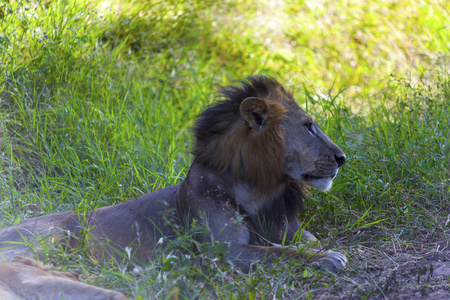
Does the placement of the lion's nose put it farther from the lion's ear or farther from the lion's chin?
the lion's ear

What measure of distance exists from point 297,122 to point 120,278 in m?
1.32

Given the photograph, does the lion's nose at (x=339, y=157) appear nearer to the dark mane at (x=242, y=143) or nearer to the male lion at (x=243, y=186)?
the male lion at (x=243, y=186)

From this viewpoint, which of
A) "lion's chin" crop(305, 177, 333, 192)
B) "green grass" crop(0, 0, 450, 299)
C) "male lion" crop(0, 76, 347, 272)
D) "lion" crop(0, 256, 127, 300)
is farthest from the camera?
"lion's chin" crop(305, 177, 333, 192)

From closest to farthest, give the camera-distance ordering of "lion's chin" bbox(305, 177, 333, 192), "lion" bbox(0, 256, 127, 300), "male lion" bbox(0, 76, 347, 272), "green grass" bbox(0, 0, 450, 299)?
"lion" bbox(0, 256, 127, 300), "green grass" bbox(0, 0, 450, 299), "male lion" bbox(0, 76, 347, 272), "lion's chin" bbox(305, 177, 333, 192)

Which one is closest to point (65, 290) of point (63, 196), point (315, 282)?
point (315, 282)

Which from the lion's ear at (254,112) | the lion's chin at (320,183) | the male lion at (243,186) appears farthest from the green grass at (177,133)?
the lion's ear at (254,112)

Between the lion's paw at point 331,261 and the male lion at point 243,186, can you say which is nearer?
the lion's paw at point 331,261

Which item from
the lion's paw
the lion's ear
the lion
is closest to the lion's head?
the lion's ear

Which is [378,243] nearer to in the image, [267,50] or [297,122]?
[297,122]

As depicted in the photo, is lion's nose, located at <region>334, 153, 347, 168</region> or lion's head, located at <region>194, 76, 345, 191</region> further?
lion's nose, located at <region>334, 153, 347, 168</region>

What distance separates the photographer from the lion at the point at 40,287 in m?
2.08

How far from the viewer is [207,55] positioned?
24.4ft

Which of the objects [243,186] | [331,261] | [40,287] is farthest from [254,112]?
[40,287]

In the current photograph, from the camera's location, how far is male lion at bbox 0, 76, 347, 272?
2.95m
